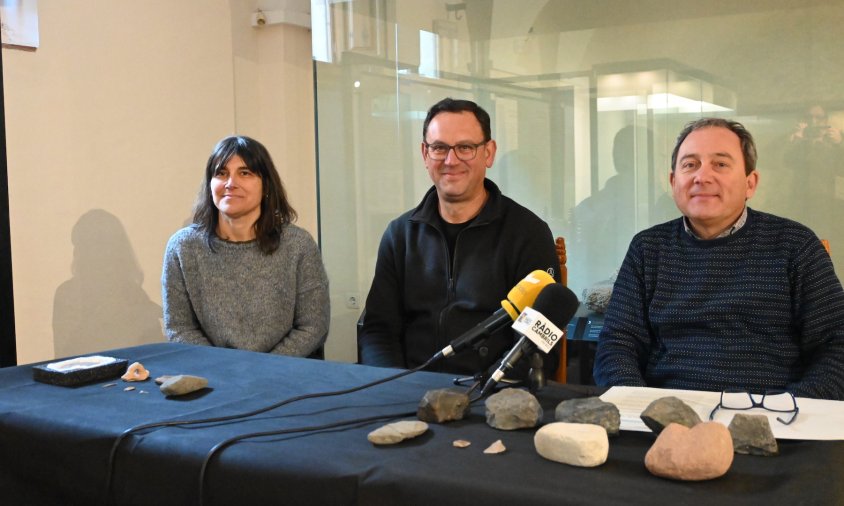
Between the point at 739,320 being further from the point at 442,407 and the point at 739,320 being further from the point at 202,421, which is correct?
the point at 202,421

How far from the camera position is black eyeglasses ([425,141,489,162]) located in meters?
2.48

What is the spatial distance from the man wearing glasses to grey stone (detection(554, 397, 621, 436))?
→ 3.38ft

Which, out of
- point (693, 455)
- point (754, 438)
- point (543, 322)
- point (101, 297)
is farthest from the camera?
point (101, 297)

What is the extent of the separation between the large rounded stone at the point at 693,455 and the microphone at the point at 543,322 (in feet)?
1.09

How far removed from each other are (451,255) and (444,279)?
8 cm

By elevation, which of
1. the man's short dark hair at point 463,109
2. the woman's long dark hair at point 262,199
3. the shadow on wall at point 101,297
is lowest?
the shadow on wall at point 101,297

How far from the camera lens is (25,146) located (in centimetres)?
331

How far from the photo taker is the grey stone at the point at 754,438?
1158 mm

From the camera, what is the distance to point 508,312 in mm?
1502

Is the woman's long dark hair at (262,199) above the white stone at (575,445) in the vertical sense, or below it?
above

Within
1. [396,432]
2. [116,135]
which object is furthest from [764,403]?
[116,135]

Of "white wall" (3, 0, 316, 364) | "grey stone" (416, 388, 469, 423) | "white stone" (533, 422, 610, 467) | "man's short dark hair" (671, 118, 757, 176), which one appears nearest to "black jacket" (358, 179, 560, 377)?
"man's short dark hair" (671, 118, 757, 176)

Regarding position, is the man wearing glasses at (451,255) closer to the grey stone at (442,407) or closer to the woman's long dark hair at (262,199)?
the woman's long dark hair at (262,199)

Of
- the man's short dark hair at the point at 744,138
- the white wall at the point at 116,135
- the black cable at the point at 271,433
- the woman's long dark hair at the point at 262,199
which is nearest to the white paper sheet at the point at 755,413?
the black cable at the point at 271,433
